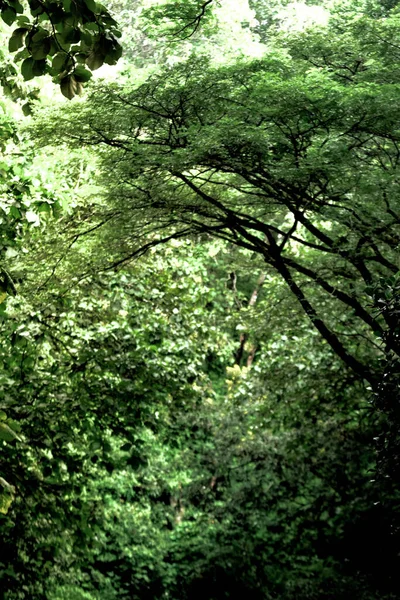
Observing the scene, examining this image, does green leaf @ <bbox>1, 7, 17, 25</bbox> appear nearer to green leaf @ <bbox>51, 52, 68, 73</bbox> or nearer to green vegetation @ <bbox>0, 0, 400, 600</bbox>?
green vegetation @ <bbox>0, 0, 400, 600</bbox>

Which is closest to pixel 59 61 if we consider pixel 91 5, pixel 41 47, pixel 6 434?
pixel 41 47

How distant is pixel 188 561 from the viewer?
12.1 metres

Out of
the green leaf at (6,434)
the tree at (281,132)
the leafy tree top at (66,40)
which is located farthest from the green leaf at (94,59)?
the tree at (281,132)

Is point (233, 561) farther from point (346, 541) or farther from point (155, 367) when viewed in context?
point (155, 367)

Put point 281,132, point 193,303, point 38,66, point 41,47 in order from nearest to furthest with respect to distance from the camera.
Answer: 1. point 41,47
2. point 38,66
3. point 281,132
4. point 193,303

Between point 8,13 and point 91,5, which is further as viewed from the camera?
point 8,13

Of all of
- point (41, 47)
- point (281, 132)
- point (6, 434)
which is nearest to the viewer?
point (41, 47)

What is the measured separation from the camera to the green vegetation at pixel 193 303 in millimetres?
5301

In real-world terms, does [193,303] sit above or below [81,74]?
above

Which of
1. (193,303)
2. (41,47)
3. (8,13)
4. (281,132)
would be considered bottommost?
(41,47)

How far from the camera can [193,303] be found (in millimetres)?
10289

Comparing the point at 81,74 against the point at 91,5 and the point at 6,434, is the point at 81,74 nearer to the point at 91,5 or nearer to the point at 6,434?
the point at 91,5

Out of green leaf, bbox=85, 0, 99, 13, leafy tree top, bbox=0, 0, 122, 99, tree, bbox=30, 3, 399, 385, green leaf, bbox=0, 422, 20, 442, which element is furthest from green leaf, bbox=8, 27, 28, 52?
tree, bbox=30, 3, 399, 385

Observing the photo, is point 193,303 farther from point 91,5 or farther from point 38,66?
point 91,5
